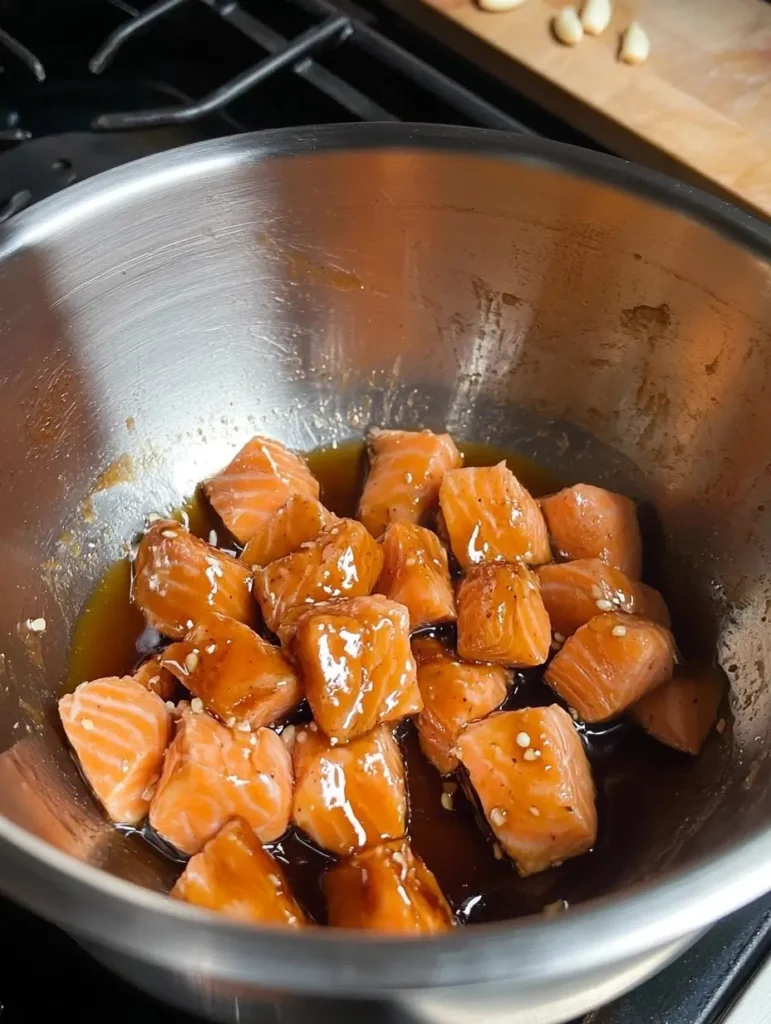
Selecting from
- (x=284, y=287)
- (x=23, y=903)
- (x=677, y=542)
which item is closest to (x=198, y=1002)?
(x=23, y=903)

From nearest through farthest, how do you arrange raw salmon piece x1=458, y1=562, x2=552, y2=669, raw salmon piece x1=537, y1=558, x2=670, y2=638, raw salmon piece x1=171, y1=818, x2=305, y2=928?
raw salmon piece x1=171, y1=818, x2=305, y2=928 < raw salmon piece x1=458, y1=562, x2=552, y2=669 < raw salmon piece x1=537, y1=558, x2=670, y2=638

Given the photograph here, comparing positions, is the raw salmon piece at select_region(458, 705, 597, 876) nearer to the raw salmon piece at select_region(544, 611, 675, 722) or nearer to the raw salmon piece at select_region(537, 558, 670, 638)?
the raw salmon piece at select_region(544, 611, 675, 722)

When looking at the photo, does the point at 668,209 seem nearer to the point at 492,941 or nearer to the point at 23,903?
the point at 492,941

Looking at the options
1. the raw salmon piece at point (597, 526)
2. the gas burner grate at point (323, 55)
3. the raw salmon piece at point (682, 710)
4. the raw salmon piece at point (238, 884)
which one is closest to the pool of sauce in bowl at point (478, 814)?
the raw salmon piece at point (682, 710)

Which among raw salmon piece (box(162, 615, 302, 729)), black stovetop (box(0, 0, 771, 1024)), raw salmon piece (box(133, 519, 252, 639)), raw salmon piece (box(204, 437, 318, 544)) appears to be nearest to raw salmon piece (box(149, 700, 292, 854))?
raw salmon piece (box(162, 615, 302, 729))

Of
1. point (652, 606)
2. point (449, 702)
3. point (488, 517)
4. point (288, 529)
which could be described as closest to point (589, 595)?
point (652, 606)
